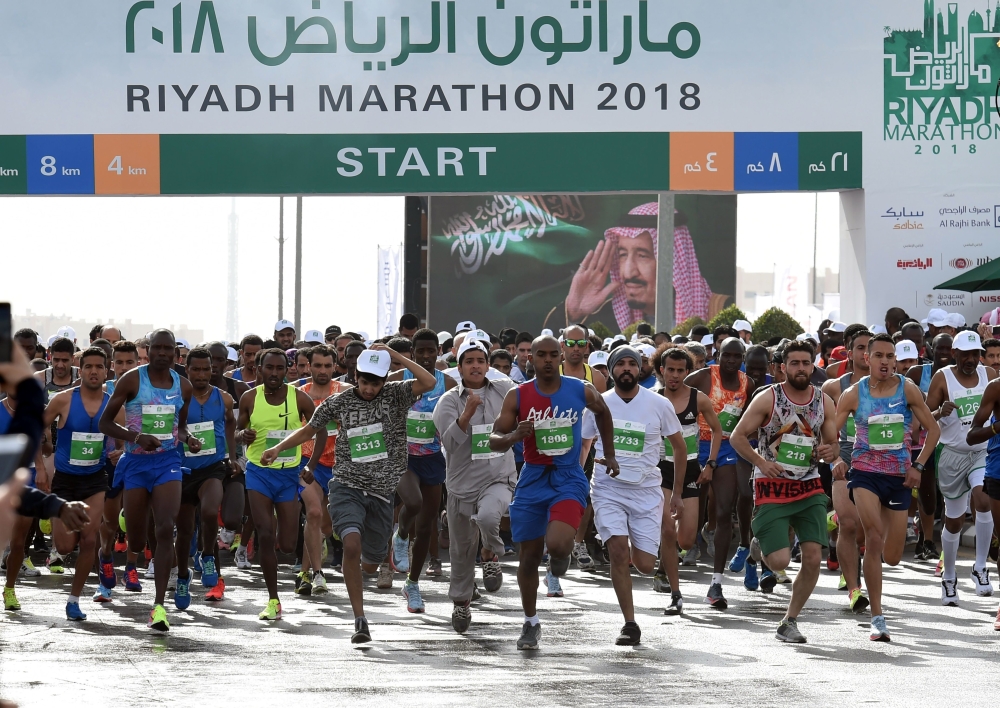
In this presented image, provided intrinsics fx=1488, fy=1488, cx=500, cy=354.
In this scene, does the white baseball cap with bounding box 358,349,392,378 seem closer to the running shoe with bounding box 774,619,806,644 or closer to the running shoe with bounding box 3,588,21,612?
the running shoe with bounding box 774,619,806,644

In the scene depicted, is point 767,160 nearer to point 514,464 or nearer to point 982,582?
point 982,582

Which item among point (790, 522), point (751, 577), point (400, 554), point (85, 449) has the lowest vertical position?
point (751, 577)

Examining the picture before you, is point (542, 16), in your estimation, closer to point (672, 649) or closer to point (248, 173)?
point (248, 173)

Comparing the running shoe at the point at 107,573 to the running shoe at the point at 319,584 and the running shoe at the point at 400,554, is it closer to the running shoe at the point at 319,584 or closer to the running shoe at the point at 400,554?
the running shoe at the point at 319,584

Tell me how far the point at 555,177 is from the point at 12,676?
42.3 feet

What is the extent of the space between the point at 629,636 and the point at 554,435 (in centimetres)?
130

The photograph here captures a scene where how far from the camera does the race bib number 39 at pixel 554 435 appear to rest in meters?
9.01

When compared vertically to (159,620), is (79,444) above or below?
above

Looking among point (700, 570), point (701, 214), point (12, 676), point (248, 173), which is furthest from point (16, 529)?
point (701, 214)

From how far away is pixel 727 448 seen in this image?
1151 centimetres

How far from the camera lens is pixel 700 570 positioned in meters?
13.1

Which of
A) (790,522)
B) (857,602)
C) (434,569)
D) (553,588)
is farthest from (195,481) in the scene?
(857,602)

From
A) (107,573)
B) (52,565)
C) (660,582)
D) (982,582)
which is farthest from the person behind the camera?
(52,565)

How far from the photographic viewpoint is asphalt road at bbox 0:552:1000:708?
24.5 ft
